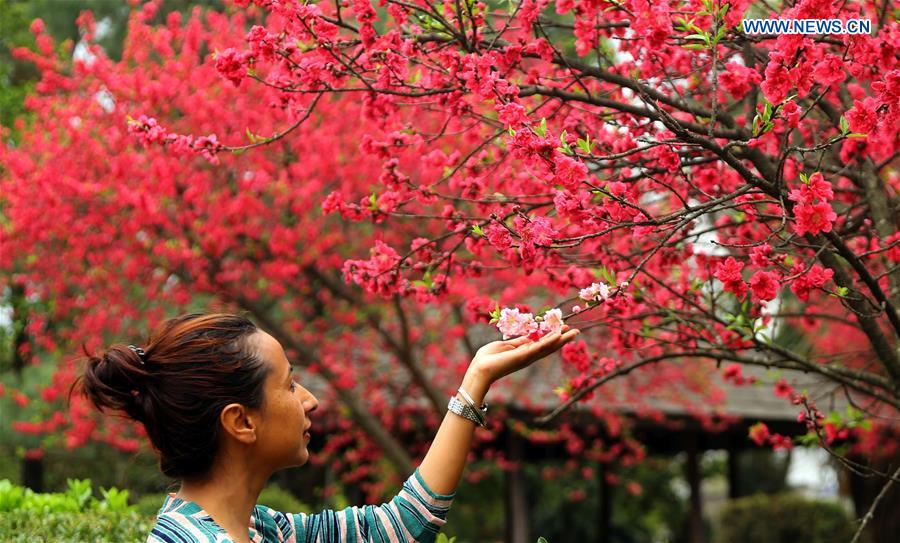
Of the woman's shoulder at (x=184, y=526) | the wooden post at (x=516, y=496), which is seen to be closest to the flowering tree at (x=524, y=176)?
the woman's shoulder at (x=184, y=526)

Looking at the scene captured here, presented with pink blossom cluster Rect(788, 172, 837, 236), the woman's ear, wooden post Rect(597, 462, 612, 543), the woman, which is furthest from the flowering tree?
wooden post Rect(597, 462, 612, 543)

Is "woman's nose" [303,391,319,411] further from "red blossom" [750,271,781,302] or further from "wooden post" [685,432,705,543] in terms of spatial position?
"wooden post" [685,432,705,543]

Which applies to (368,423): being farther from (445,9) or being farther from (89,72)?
(445,9)

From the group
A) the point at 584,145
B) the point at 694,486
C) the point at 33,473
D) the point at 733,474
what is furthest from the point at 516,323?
the point at 733,474

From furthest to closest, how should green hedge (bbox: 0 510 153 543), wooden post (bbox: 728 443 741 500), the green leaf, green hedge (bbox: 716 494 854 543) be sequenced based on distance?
wooden post (bbox: 728 443 741 500) < green hedge (bbox: 716 494 854 543) < green hedge (bbox: 0 510 153 543) < the green leaf

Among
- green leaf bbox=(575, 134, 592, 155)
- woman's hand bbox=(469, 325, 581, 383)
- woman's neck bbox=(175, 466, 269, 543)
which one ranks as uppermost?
green leaf bbox=(575, 134, 592, 155)

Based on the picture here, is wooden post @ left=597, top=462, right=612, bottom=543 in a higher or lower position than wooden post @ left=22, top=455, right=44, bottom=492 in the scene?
higher

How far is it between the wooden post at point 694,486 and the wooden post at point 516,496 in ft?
6.91

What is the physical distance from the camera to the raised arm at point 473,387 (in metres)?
2.07

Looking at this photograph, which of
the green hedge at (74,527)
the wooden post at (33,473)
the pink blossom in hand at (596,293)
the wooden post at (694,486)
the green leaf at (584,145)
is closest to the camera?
the pink blossom in hand at (596,293)

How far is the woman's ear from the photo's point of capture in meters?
2.16

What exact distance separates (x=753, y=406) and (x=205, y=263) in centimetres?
667

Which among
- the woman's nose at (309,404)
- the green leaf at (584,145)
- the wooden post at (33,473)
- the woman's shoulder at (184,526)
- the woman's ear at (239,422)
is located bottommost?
the wooden post at (33,473)
